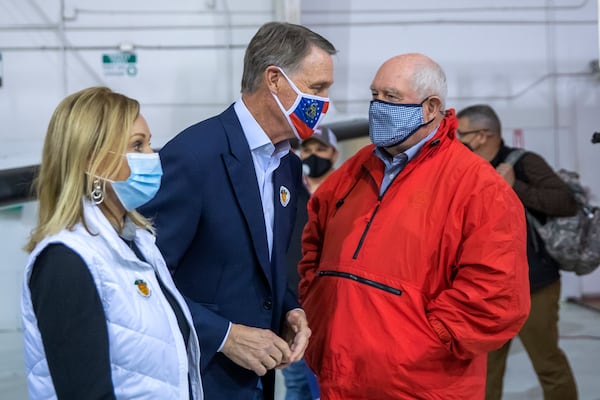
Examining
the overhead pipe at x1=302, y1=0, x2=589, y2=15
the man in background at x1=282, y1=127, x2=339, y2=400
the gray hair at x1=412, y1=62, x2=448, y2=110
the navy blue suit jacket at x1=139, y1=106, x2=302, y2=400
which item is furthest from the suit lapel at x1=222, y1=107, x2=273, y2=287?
the overhead pipe at x1=302, y1=0, x2=589, y2=15

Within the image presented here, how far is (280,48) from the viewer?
208 cm

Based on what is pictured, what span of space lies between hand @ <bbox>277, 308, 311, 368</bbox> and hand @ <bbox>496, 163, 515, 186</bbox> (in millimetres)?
2028

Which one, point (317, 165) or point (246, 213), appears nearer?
point (246, 213)

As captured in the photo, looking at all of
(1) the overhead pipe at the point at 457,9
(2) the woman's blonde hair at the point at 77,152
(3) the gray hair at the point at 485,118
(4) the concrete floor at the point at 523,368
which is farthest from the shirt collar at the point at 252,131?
(1) the overhead pipe at the point at 457,9

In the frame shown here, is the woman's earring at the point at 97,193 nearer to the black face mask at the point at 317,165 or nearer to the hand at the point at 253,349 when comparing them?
the hand at the point at 253,349

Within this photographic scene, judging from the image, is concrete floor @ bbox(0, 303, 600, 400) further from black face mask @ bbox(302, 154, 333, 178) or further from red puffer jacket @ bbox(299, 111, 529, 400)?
red puffer jacket @ bbox(299, 111, 529, 400)

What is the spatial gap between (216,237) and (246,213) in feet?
0.32

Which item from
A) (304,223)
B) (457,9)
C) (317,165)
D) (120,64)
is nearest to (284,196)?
(304,223)

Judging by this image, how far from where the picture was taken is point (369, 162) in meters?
2.42

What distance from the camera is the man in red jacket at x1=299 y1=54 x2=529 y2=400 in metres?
2.11

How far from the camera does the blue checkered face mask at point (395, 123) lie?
2.31m

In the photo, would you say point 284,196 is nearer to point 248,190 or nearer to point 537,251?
point 248,190

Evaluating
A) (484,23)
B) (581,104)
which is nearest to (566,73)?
(581,104)

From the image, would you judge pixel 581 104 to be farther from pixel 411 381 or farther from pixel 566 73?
pixel 411 381
